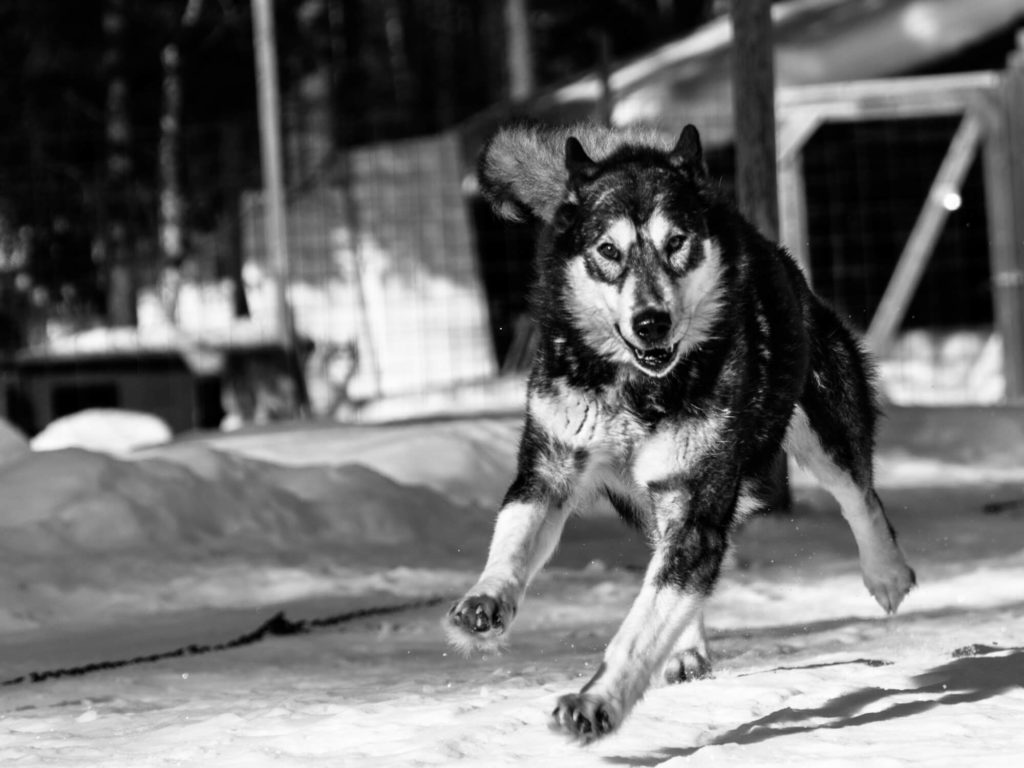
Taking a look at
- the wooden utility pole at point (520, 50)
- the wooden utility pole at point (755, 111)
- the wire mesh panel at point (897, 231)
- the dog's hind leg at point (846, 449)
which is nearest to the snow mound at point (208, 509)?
the wooden utility pole at point (755, 111)

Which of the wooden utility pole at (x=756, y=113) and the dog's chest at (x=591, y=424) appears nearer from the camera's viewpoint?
the dog's chest at (x=591, y=424)

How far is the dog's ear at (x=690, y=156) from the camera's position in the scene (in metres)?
3.99

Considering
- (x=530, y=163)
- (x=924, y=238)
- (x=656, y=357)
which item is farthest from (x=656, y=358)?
(x=924, y=238)

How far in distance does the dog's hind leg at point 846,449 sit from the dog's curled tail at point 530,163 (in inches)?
30.3

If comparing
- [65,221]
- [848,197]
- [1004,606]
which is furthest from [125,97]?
[1004,606]

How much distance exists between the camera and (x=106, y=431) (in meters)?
9.82

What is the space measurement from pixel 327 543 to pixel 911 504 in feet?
9.28

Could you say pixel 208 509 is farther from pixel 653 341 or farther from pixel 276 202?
pixel 276 202

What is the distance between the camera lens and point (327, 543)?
21.2 ft

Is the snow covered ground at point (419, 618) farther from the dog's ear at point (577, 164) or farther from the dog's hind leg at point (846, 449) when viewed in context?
the dog's ear at point (577, 164)

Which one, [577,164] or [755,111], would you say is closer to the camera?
[577,164]

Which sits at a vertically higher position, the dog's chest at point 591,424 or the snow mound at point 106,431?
the dog's chest at point 591,424

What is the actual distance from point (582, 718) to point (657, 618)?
0.41 m

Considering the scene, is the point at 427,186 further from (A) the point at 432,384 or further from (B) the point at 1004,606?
(B) the point at 1004,606
